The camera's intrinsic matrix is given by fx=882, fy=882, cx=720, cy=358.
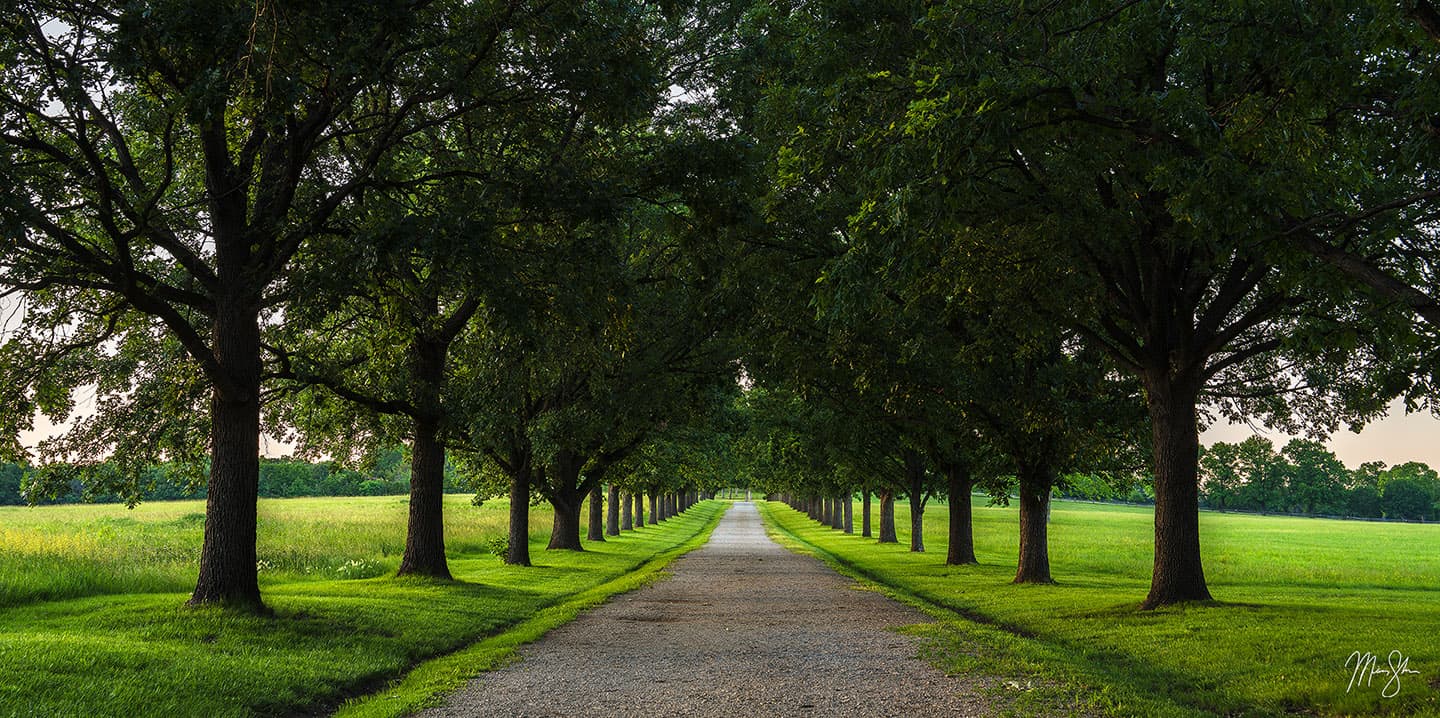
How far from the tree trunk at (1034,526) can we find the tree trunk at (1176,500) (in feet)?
21.7

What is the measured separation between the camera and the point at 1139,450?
79.5 feet

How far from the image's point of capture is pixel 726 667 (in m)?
10.1

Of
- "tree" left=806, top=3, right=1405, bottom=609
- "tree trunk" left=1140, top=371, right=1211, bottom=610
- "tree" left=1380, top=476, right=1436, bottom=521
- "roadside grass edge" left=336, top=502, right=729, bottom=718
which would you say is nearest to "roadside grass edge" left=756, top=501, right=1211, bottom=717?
"tree trunk" left=1140, top=371, right=1211, bottom=610

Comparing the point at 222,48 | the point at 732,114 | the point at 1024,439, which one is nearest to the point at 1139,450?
the point at 1024,439

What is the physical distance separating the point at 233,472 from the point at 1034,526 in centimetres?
1786

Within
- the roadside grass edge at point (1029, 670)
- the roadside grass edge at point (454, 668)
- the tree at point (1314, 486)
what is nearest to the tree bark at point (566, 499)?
the roadside grass edge at point (454, 668)

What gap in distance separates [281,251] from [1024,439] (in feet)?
52.9

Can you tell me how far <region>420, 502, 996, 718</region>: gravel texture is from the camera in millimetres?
7965

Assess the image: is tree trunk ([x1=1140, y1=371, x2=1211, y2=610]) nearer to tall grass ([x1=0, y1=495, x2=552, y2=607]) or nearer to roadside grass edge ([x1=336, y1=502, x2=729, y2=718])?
roadside grass edge ([x1=336, y1=502, x2=729, y2=718])

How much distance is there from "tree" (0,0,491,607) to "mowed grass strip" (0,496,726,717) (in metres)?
1.61

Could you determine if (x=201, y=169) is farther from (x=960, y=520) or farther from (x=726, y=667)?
(x=960, y=520)

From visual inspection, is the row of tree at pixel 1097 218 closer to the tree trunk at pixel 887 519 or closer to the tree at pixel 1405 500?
the tree trunk at pixel 887 519

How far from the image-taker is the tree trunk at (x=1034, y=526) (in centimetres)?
2161

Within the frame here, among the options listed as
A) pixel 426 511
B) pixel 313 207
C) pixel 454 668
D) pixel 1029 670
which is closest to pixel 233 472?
pixel 313 207
